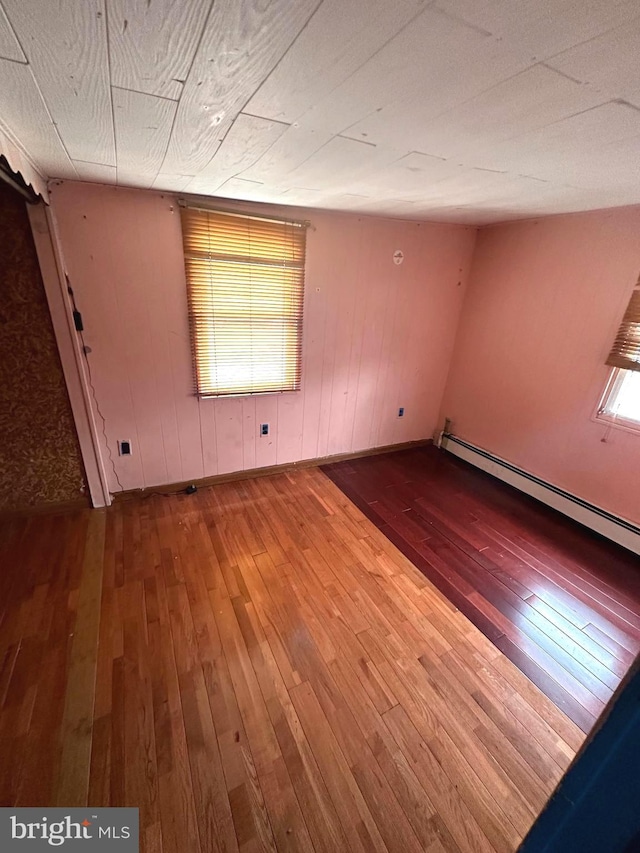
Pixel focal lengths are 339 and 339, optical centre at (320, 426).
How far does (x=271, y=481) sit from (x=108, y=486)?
4.30 ft

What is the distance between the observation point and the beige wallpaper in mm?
1988

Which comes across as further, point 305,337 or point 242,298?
point 305,337

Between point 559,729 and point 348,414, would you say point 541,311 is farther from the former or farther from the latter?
point 559,729

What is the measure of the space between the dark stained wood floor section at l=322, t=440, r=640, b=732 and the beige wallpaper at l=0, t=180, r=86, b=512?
219 centimetres

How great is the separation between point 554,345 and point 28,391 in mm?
3902

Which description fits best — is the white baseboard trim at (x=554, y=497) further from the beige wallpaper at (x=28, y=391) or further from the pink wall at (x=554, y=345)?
the beige wallpaper at (x=28, y=391)

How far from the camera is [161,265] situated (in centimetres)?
234

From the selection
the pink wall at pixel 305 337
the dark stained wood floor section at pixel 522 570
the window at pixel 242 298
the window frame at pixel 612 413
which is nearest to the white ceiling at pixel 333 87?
the pink wall at pixel 305 337

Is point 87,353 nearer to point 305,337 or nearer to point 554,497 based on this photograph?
point 305,337

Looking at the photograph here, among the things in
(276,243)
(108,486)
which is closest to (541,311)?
(276,243)

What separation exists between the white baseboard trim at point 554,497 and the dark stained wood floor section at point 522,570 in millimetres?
66

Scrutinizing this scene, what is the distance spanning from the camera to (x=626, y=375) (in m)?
2.42

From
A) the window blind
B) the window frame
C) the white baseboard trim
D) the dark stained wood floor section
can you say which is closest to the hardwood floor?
the dark stained wood floor section

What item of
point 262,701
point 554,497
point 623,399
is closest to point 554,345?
point 623,399
